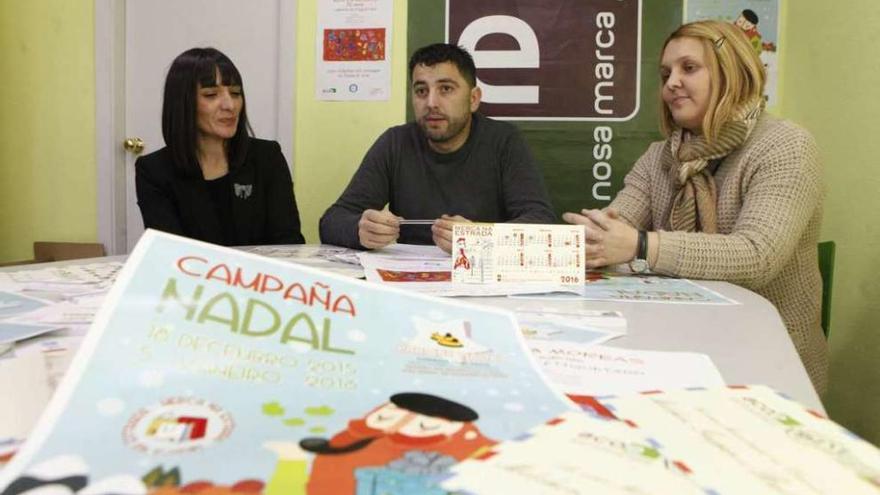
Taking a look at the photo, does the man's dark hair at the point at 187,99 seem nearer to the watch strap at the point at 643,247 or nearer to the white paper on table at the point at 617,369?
the watch strap at the point at 643,247

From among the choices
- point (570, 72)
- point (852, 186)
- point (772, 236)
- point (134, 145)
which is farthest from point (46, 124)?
point (852, 186)

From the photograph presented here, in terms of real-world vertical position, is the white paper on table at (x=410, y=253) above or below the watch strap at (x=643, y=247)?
below

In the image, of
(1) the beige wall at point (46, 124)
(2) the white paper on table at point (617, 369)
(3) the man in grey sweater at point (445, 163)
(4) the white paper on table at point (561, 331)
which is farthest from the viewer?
(1) the beige wall at point (46, 124)

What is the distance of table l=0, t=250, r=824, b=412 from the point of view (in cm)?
51

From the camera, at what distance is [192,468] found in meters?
0.29

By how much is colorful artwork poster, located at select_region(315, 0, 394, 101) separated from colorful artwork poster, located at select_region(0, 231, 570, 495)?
2055 millimetres

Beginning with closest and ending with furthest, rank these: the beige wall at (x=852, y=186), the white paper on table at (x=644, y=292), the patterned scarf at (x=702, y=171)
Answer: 1. the white paper on table at (x=644, y=292)
2. the patterned scarf at (x=702, y=171)
3. the beige wall at (x=852, y=186)

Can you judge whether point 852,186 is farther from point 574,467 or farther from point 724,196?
point 574,467

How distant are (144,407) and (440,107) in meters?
1.72

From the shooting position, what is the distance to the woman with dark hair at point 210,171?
1.79 m

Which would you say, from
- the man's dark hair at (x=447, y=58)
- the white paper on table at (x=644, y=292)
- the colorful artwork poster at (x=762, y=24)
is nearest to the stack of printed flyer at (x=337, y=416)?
the white paper on table at (x=644, y=292)

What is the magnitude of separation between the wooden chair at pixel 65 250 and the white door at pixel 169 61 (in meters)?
0.05

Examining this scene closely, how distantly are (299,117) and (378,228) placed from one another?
4.32 ft

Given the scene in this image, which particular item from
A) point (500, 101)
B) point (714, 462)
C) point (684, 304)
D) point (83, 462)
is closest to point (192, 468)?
point (83, 462)
